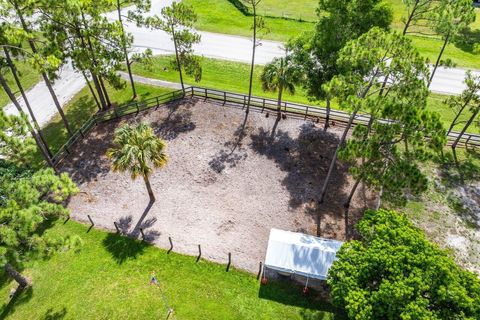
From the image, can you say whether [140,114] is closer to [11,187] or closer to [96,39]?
[96,39]

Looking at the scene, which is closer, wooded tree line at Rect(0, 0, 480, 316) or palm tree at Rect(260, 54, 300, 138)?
wooded tree line at Rect(0, 0, 480, 316)

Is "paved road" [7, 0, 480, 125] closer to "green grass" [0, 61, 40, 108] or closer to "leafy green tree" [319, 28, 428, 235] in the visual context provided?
"green grass" [0, 61, 40, 108]

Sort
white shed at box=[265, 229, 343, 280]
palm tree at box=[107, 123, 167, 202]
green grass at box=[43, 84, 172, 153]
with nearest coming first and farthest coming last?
white shed at box=[265, 229, 343, 280]
palm tree at box=[107, 123, 167, 202]
green grass at box=[43, 84, 172, 153]

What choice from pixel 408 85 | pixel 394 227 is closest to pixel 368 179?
pixel 394 227

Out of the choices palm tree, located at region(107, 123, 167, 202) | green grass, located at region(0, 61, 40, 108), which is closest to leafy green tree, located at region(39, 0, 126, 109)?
palm tree, located at region(107, 123, 167, 202)

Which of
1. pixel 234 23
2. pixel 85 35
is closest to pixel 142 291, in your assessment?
pixel 85 35

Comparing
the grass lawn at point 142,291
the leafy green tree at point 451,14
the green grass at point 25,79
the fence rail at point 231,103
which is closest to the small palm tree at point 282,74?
the fence rail at point 231,103

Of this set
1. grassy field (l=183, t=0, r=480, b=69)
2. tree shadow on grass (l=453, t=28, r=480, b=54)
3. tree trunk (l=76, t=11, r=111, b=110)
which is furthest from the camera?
tree shadow on grass (l=453, t=28, r=480, b=54)
